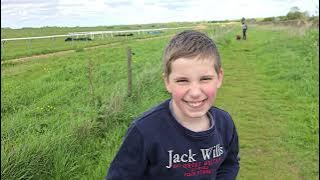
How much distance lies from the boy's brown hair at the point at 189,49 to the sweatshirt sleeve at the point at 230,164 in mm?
514

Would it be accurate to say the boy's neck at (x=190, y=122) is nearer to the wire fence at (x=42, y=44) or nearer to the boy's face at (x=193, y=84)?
the boy's face at (x=193, y=84)

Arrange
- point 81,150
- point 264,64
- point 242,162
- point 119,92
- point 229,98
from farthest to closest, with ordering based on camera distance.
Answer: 1. point 264,64
2. point 229,98
3. point 119,92
4. point 242,162
5. point 81,150

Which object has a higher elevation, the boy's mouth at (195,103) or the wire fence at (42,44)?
the boy's mouth at (195,103)

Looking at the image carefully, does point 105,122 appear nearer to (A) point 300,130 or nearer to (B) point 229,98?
(A) point 300,130

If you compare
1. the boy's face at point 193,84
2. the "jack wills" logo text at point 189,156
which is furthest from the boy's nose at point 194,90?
the "jack wills" logo text at point 189,156

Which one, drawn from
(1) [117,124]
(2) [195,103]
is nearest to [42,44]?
(1) [117,124]

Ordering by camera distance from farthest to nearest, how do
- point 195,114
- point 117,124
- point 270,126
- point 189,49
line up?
point 270,126 → point 117,124 → point 195,114 → point 189,49

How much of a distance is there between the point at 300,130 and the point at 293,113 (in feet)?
3.44

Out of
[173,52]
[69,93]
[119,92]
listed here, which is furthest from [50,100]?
[173,52]

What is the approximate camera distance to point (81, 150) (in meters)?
4.89

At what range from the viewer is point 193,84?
6.38 feet

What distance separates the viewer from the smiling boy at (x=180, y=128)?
6.38 feet

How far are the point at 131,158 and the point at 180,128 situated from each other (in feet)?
0.90

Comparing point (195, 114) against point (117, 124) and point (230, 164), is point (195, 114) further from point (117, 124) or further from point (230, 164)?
point (117, 124)
